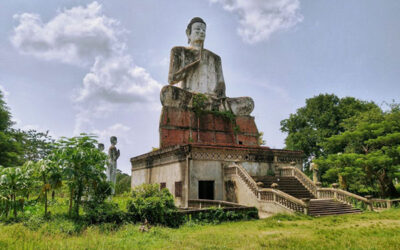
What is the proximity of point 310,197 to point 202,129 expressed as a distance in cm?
788

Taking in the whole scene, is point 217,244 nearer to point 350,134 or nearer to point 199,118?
point 199,118

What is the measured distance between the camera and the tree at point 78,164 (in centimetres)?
961

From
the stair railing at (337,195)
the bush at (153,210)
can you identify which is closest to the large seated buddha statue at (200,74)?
the stair railing at (337,195)

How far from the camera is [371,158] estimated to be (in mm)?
19266

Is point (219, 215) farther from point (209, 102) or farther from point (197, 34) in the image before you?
point (197, 34)

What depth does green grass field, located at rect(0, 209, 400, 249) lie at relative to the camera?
701 centimetres

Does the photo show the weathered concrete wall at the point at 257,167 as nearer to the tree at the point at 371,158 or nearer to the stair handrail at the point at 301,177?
the stair handrail at the point at 301,177

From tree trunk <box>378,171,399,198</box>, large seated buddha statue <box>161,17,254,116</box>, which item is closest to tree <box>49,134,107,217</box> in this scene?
large seated buddha statue <box>161,17,254,116</box>

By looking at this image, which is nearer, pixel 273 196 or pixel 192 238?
pixel 192 238

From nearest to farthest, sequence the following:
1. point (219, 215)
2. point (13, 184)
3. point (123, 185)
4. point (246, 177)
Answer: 1. point (13, 184)
2. point (219, 215)
3. point (246, 177)
4. point (123, 185)

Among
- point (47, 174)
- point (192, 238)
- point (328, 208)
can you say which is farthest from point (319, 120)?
point (47, 174)

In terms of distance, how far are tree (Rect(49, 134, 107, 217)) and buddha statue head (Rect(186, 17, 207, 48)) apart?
15.3 metres

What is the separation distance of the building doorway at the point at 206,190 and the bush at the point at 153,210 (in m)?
5.37

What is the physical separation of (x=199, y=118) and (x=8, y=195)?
12.6m
